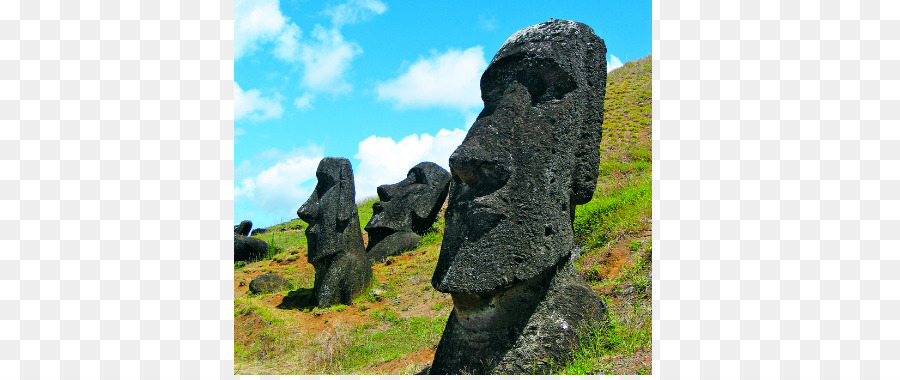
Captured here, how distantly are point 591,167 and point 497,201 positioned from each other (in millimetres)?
1376

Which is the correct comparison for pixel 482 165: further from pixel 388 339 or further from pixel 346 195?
pixel 346 195

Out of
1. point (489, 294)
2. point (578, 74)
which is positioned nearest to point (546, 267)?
point (489, 294)

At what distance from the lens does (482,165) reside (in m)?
5.58

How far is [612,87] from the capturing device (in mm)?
33531

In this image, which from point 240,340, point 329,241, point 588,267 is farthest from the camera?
point 329,241

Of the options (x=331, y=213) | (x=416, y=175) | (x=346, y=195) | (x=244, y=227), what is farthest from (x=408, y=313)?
(x=244, y=227)

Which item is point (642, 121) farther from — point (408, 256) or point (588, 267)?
point (588, 267)

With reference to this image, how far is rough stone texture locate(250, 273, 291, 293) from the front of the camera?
1368 centimetres

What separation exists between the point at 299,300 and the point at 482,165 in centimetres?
838

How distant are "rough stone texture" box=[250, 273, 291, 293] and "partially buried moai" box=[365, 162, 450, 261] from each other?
2.44m

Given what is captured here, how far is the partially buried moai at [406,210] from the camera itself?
16047 millimetres

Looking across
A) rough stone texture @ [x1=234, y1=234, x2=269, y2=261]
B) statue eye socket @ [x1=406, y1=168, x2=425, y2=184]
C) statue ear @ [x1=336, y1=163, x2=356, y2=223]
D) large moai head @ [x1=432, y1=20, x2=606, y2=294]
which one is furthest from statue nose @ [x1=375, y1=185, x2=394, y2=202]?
large moai head @ [x1=432, y1=20, x2=606, y2=294]

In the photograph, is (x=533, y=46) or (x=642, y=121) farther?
(x=642, y=121)

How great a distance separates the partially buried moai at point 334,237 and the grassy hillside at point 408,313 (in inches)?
14.5
